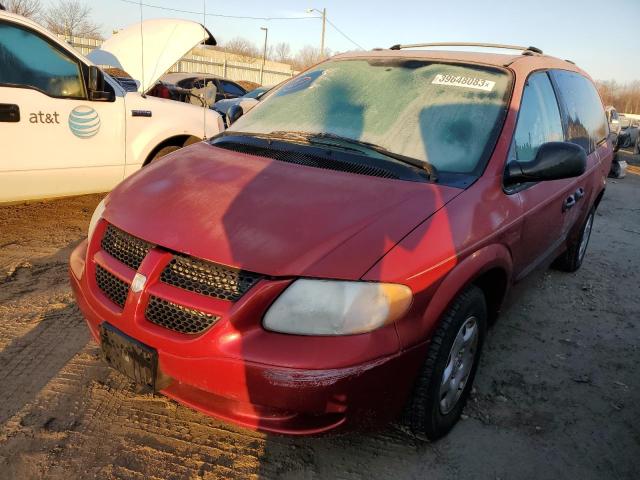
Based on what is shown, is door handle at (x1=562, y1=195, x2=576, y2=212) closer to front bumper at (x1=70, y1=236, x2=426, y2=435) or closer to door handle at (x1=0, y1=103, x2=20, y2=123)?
front bumper at (x1=70, y1=236, x2=426, y2=435)

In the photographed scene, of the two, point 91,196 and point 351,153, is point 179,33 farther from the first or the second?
point 351,153

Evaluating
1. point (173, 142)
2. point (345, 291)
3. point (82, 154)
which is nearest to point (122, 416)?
point (345, 291)

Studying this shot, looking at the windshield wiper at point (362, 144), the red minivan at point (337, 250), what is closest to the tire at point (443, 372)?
the red minivan at point (337, 250)

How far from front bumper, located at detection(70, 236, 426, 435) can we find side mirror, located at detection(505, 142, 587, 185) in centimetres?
105

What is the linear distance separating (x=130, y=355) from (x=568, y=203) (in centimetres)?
286

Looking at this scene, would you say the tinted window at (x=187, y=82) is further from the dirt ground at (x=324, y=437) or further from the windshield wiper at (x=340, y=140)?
the windshield wiper at (x=340, y=140)

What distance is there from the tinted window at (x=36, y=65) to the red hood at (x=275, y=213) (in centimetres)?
247

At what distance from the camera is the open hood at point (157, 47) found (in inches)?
233

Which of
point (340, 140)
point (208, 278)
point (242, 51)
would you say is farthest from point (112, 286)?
point (242, 51)

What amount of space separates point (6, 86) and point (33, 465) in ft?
10.6

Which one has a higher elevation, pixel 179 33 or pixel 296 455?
pixel 179 33

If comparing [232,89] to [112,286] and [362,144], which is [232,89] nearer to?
[362,144]

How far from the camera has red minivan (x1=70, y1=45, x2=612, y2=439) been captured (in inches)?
70.1

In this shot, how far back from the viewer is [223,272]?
184cm
